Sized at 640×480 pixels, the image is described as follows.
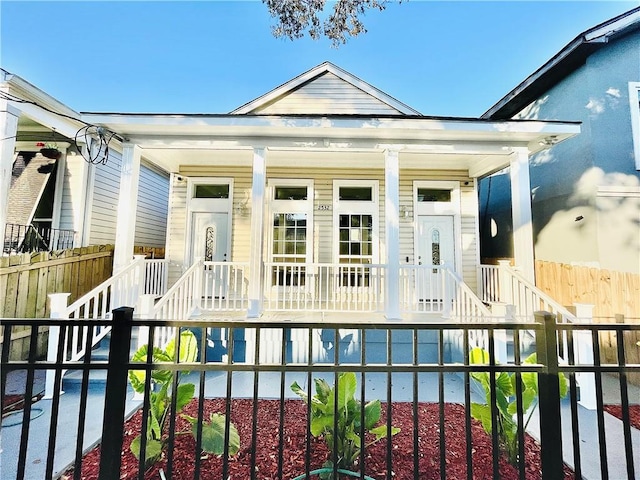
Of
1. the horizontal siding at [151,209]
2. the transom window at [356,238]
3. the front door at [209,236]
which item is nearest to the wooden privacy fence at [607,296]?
the transom window at [356,238]

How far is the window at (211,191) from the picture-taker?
6840 millimetres

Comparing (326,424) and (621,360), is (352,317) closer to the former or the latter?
(326,424)

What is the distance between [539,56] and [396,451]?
9.84 metres

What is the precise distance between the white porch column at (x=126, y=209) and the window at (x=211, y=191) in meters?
1.85

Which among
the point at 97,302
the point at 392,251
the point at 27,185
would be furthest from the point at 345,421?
the point at 27,185

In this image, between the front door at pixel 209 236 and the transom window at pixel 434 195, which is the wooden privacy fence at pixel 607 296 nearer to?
the transom window at pixel 434 195

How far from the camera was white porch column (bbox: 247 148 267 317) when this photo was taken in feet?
15.3

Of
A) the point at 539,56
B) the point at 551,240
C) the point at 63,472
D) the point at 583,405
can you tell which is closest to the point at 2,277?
the point at 63,472

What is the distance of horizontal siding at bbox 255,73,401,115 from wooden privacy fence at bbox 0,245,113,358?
4.81 metres

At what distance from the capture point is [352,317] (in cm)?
522

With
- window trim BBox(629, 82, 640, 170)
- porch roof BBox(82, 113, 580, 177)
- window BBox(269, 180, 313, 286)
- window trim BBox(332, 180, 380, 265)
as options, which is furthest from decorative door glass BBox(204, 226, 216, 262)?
window trim BBox(629, 82, 640, 170)

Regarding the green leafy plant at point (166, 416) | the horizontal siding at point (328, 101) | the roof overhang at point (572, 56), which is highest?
the roof overhang at point (572, 56)

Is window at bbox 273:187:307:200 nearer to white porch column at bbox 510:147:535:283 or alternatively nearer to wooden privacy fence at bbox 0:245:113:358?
wooden privacy fence at bbox 0:245:113:358

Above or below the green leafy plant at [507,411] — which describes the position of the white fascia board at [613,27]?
above
